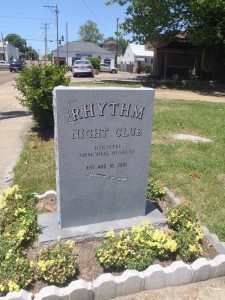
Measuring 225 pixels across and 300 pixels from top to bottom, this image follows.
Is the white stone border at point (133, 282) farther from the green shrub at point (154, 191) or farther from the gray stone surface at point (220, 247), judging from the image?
the green shrub at point (154, 191)

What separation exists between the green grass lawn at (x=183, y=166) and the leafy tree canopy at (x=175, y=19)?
36.3ft

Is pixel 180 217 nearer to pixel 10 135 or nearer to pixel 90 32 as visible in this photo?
pixel 10 135

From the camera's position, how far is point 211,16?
18531 mm

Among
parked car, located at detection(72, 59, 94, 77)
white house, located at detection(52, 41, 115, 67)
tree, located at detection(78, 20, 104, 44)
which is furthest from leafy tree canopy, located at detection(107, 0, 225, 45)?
tree, located at detection(78, 20, 104, 44)

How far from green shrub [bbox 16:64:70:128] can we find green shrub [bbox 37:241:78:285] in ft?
16.1

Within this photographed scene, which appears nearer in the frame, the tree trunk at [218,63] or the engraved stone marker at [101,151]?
the engraved stone marker at [101,151]

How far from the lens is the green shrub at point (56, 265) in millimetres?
2781

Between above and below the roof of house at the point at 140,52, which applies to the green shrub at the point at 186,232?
below

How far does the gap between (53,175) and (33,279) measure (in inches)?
106

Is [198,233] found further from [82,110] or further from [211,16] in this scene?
[211,16]

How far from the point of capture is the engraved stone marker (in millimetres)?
3170

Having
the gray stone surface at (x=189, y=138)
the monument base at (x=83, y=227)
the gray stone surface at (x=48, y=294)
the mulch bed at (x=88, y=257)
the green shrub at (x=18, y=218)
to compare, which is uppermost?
the gray stone surface at (x=189, y=138)

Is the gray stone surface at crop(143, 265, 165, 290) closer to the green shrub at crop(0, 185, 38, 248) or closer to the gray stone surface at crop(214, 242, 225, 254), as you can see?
the gray stone surface at crop(214, 242, 225, 254)

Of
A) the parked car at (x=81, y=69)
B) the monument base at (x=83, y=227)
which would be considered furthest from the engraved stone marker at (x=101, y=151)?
the parked car at (x=81, y=69)
